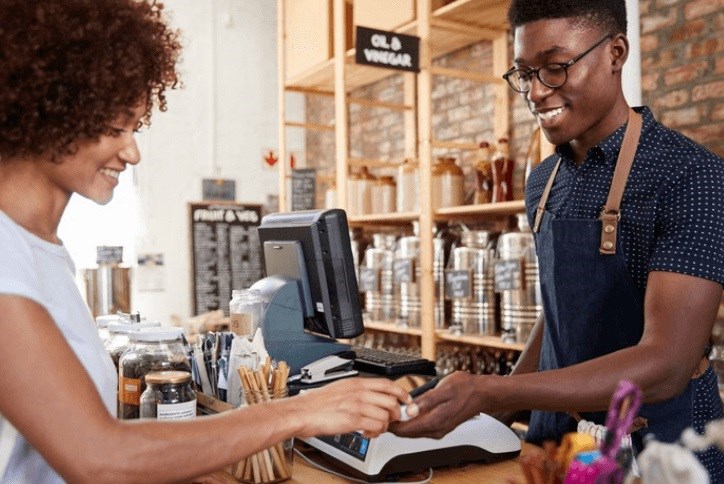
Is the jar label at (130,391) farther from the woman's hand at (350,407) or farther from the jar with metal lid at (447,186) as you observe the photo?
the jar with metal lid at (447,186)

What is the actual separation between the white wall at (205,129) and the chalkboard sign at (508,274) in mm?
3236

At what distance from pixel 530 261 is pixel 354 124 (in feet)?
8.32

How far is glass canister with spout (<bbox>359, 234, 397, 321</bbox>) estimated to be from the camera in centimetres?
416

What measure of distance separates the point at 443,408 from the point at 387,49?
2.59 meters

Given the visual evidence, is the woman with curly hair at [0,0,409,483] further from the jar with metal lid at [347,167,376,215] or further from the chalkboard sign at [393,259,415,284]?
the jar with metal lid at [347,167,376,215]

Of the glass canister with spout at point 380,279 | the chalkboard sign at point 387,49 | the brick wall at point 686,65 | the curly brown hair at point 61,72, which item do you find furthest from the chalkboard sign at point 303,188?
the curly brown hair at point 61,72

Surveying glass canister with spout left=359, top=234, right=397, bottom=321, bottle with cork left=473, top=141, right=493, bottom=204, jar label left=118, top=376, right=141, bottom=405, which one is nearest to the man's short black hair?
jar label left=118, top=376, right=141, bottom=405

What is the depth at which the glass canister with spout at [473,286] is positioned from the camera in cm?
347

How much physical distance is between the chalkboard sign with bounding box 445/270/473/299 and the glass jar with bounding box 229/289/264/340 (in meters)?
1.64

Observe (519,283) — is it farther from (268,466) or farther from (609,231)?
(268,466)

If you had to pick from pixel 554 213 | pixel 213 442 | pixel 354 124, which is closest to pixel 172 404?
pixel 213 442

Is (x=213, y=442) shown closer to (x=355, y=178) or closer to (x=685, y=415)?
(x=685, y=415)

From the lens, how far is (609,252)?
5.36 ft

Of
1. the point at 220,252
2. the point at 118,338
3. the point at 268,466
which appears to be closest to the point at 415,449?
the point at 268,466
